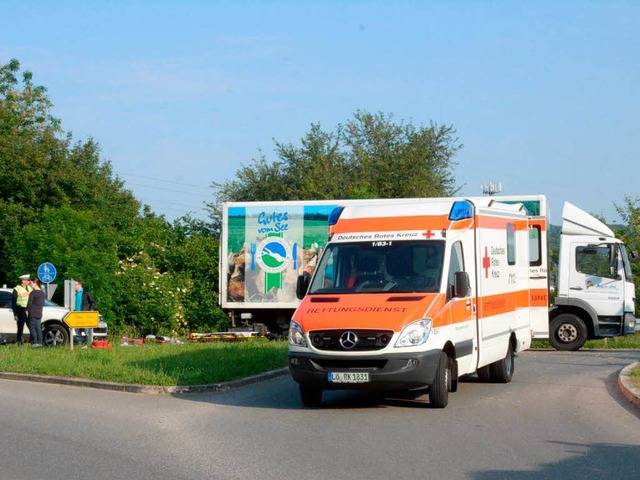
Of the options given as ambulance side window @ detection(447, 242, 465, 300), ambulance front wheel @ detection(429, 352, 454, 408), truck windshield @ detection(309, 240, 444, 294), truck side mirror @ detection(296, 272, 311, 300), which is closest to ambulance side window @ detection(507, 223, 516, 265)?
ambulance side window @ detection(447, 242, 465, 300)

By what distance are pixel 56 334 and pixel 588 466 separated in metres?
20.4

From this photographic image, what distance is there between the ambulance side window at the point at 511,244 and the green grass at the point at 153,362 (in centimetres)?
473

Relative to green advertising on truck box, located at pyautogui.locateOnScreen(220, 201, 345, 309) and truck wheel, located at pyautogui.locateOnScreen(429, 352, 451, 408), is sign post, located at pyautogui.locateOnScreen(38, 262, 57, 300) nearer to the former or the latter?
green advertising on truck box, located at pyautogui.locateOnScreen(220, 201, 345, 309)

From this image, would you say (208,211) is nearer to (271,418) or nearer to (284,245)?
(284,245)

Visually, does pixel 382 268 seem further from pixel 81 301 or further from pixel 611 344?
pixel 81 301

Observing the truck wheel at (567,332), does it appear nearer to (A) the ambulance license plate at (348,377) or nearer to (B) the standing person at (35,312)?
(B) the standing person at (35,312)

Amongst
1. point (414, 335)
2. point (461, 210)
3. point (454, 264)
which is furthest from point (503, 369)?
point (414, 335)

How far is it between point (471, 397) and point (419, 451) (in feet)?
15.9

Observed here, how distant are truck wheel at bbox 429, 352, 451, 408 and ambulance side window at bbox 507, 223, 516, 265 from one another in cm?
374

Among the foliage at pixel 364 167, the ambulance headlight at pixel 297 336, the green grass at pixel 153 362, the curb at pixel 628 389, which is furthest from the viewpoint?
the foliage at pixel 364 167

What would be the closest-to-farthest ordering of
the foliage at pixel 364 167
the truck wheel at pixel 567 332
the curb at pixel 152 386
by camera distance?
1. the curb at pixel 152 386
2. the truck wheel at pixel 567 332
3. the foliage at pixel 364 167

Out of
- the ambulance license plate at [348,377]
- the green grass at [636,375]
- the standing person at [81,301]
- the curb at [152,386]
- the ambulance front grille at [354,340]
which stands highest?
the standing person at [81,301]

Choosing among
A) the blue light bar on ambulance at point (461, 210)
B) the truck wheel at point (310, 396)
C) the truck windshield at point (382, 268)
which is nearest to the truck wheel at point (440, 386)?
the truck windshield at point (382, 268)

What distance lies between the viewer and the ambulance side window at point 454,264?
44.7ft
